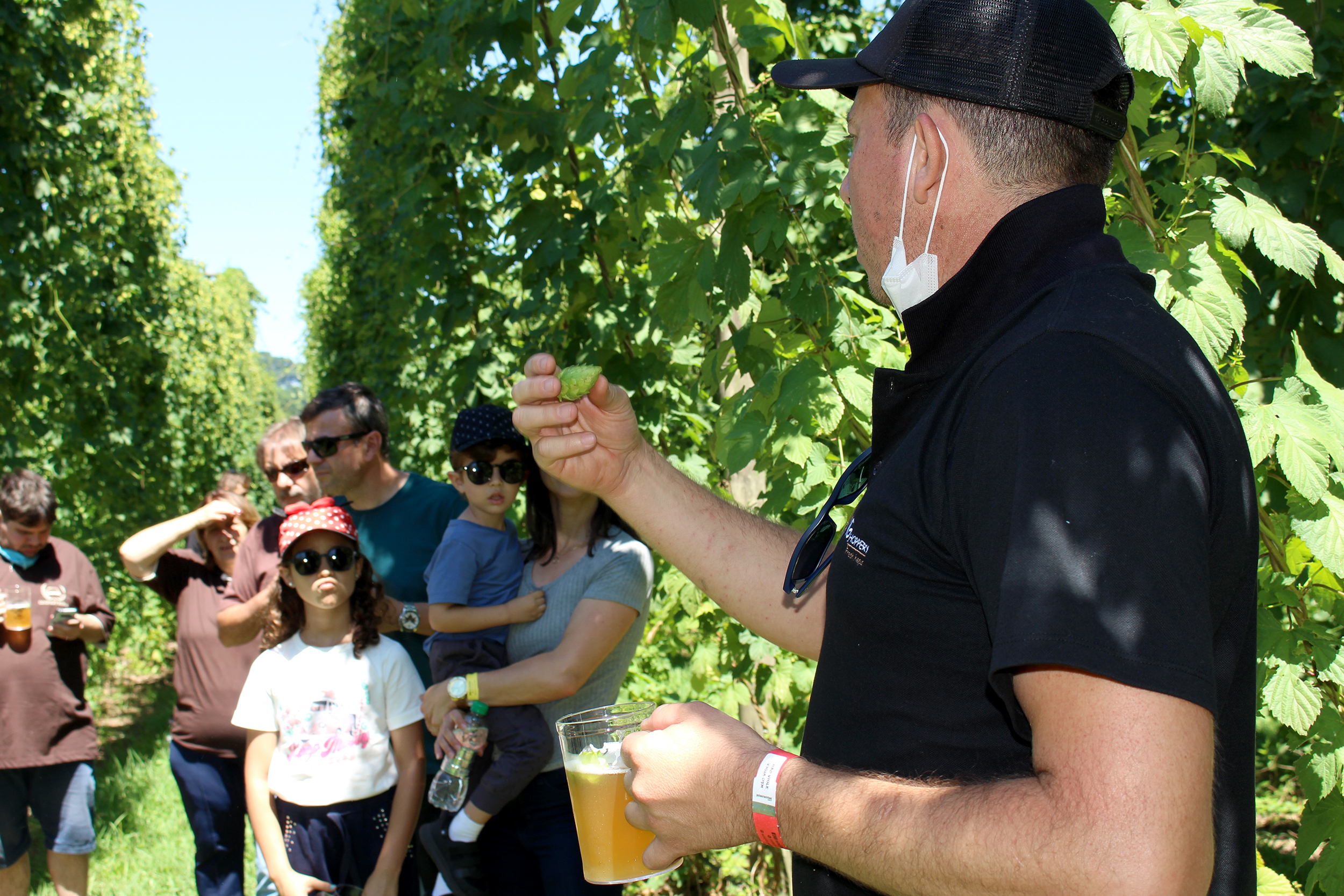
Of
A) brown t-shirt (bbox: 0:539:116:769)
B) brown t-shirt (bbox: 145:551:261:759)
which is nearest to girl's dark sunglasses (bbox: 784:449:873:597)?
brown t-shirt (bbox: 145:551:261:759)

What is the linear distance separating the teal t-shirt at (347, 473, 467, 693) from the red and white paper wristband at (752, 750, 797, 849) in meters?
2.34

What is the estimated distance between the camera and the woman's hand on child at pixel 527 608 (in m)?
2.67

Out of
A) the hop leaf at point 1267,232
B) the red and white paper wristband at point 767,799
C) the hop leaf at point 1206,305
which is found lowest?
the red and white paper wristband at point 767,799

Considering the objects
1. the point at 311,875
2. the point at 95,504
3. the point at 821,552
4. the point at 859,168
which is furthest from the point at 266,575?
the point at 95,504

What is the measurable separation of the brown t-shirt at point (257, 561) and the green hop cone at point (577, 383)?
7.35 feet

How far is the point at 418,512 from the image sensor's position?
328 centimetres

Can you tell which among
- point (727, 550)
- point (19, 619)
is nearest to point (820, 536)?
point (727, 550)

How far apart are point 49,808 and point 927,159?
4.66 m

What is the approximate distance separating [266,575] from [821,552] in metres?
2.68

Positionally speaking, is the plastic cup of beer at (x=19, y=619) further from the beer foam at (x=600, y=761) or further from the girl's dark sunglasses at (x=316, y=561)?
the beer foam at (x=600, y=761)

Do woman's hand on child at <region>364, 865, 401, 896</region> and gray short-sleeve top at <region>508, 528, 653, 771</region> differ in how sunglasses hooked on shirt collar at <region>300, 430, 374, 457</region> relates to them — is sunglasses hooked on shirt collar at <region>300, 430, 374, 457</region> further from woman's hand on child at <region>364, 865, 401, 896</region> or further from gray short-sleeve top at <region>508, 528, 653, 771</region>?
woman's hand on child at <region>364, 865, 401, 896</region>

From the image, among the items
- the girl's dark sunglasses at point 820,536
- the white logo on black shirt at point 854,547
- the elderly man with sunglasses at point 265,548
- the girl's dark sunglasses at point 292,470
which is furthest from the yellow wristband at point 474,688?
the white logo on black shirt at point 854,547

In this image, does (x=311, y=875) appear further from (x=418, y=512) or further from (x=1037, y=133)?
(x=1037, y=133)

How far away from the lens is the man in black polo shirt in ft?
2.45
